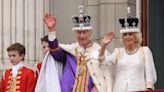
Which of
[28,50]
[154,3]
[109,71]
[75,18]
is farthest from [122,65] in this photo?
[154,3]

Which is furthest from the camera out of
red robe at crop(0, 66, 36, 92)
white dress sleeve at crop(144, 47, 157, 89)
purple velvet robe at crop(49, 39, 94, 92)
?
red robe at crop(0, 66, 36, 92)

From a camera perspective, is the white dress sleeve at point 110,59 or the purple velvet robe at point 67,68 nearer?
the white dress sleeve at point 110,59

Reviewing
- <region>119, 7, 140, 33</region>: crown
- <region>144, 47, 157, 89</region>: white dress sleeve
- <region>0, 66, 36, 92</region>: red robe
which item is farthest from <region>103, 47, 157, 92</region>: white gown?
<region>0, 66, 36, 92</region>: red robe

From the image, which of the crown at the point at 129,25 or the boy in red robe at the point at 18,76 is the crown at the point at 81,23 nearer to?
the crown at the point at 129,25

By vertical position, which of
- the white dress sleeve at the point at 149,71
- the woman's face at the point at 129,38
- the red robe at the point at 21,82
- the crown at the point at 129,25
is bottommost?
the red robe at the point at 21,82

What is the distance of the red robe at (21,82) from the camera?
386 inches

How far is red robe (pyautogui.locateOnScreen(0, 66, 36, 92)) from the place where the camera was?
9.81 metres

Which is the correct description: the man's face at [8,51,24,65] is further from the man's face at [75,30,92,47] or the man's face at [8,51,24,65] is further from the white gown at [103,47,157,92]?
the white gown at [103,47,157,92]

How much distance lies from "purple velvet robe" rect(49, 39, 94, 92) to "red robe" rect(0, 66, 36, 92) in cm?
Result: 43

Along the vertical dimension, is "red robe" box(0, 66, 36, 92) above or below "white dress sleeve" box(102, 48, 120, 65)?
below

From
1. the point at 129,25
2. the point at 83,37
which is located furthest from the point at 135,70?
the point at 83,37

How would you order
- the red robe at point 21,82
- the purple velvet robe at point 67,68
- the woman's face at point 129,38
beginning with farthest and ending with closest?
the red robe at point 21,82
the purple velvet robe at point 67,68
the woman's face at point 129,38

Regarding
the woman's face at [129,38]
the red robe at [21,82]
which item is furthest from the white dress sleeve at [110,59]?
the red robe at [21,82]

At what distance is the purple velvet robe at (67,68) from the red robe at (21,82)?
434 mm
